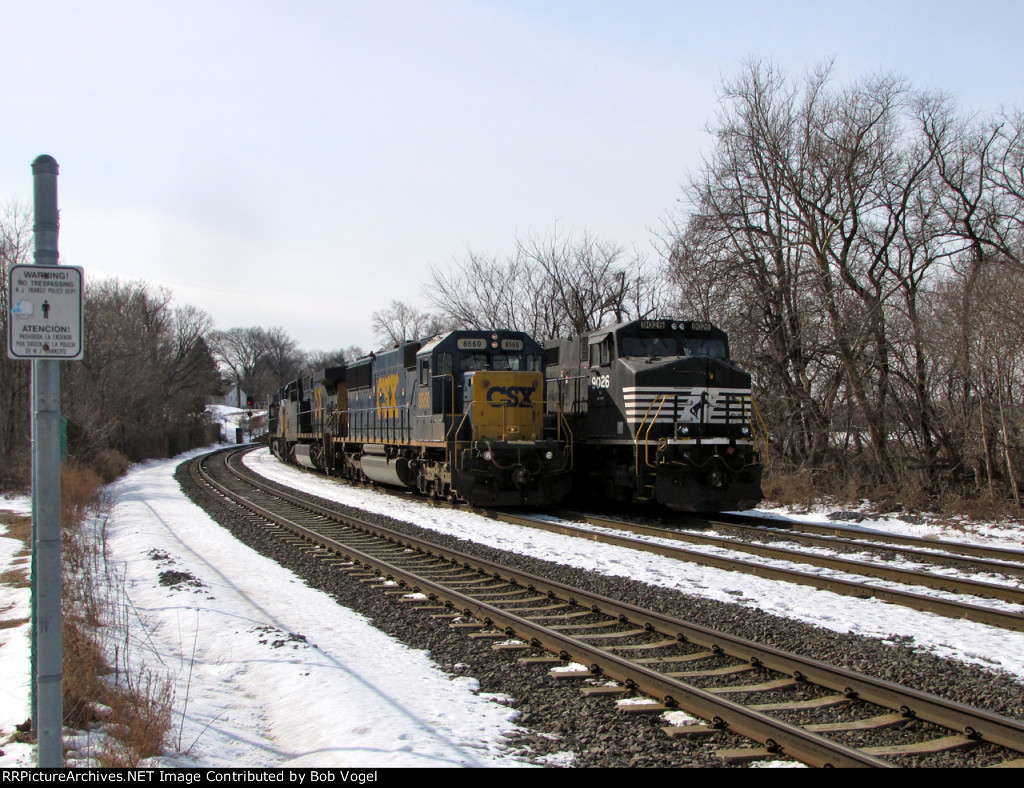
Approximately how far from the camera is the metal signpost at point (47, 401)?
12.2 feet

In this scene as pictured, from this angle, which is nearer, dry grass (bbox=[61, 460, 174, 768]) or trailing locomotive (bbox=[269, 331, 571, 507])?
dry grass (bbox=[61, 460, 174, 768])

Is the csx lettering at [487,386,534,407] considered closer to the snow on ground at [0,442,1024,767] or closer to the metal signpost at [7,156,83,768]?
the snow on ground at [0,442,1024,767]

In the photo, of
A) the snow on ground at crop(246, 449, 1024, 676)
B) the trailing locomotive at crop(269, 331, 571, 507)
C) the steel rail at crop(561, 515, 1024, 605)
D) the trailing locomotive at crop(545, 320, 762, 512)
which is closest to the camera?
the snow on ground at crop(246, 449, 1024, 676)

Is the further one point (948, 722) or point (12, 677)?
point (12, 677)

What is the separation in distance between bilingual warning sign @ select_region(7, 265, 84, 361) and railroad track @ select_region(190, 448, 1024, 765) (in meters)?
4.01

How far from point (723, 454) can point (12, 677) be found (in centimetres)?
1170

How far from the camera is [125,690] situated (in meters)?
5.43

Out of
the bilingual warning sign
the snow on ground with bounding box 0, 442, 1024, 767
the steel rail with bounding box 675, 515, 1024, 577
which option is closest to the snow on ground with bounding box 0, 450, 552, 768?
the snow on ground with bounding box 0, 442, 1024, 767

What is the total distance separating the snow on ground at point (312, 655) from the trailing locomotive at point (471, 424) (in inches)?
150

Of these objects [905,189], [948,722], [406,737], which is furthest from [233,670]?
[905,189]

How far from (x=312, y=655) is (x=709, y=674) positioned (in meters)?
3.11

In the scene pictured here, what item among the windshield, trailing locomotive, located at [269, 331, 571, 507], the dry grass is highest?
the windshield

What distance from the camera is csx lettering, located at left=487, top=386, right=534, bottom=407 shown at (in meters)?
16.6

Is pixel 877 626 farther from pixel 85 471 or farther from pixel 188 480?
pixel 188 480
